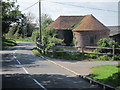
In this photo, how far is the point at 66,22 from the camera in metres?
48.6

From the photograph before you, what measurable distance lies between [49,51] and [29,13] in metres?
91.8

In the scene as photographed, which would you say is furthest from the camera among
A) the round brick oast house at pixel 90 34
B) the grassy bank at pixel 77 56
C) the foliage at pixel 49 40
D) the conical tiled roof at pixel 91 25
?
the conical tiled roof at pixel 91 25

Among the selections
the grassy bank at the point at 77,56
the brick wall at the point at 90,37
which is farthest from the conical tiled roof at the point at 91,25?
the grassy bank at the point at 77,56

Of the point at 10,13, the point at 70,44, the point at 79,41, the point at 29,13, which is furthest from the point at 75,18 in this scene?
the point at 29,13

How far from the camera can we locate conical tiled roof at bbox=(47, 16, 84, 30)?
4750 centimetres

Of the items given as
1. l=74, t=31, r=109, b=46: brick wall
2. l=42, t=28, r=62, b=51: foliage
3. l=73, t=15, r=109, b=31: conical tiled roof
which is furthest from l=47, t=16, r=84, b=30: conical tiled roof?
l=74, t=31, r=109, b=46: brick wall

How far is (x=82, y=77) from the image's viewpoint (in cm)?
1435

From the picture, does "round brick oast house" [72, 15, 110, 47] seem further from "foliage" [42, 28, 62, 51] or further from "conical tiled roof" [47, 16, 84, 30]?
"conical tiled roof" [47, 16, 84, 30]

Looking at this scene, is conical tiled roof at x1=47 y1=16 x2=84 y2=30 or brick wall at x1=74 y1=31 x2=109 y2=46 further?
conical tiled roof at x1=47 y1=16 x2=84 y2=30

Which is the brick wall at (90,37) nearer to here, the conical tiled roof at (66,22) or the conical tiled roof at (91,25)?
the conical tiled roof at (91,25)

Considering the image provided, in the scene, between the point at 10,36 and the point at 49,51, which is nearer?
the point at 49,51

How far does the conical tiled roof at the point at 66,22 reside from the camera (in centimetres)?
4750

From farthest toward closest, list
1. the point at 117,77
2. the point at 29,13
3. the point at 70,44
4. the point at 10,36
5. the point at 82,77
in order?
the point at 29,13 → the point at 10,36 → the point at 70,44 → the point at 82,77 → the point at 117,77

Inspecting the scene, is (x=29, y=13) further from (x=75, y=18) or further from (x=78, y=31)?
(x=78, y=31)
